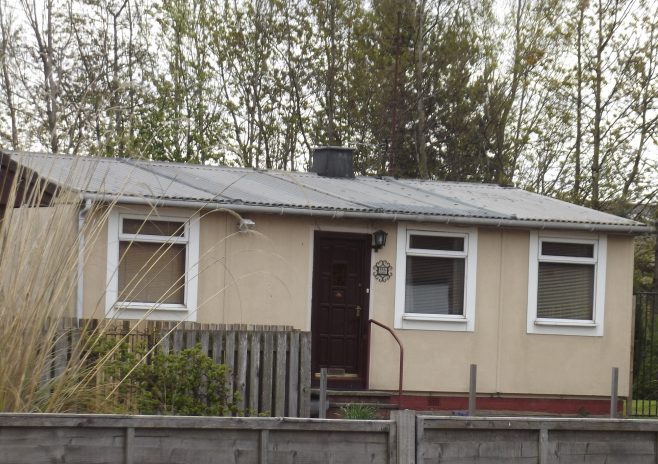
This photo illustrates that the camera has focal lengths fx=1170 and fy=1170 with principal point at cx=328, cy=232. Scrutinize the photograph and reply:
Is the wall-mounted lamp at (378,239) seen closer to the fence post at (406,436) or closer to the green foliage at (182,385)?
the green foliage at (182,385)

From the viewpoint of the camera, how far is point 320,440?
5949mm

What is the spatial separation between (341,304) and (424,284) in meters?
1.10

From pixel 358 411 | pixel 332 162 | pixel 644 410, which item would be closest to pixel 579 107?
pixel 332 162

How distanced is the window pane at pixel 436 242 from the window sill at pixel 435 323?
0.88m

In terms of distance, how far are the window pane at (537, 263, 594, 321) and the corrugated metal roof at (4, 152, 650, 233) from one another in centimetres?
71

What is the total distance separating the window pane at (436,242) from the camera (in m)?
15.0

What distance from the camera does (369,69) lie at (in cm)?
2920

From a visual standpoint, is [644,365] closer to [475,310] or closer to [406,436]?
[475,310]

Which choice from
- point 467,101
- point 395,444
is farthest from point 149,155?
point 395,444

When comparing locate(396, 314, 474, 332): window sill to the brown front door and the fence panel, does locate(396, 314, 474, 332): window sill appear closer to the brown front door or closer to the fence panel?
the brown front door

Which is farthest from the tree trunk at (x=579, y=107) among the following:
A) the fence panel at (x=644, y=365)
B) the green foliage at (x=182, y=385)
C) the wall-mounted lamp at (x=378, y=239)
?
the green foliage at (x=182, y=385)

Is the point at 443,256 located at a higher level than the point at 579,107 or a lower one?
lower

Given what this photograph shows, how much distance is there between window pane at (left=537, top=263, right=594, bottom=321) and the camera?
15.4 m

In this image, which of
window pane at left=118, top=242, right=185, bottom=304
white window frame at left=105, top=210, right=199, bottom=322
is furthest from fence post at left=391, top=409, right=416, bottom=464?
window pane at left=118, top=242, right=185, bottom=304
